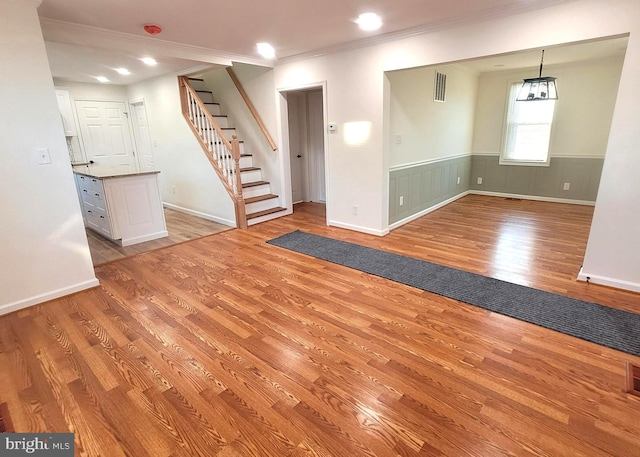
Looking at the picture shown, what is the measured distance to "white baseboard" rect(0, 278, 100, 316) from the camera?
2799mm

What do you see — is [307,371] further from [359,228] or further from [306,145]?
[306,145]

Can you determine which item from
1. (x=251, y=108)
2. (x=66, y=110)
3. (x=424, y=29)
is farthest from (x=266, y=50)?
(x=66, y=110)

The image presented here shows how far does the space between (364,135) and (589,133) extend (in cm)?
438

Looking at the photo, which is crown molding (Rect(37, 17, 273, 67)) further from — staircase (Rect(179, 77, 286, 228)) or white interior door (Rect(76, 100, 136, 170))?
white interior door (Rect(76, 100, 136, 170))

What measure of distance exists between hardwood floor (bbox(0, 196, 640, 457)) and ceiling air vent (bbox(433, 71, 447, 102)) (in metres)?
3.17

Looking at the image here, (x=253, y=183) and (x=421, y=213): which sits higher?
(x=253, y=183)

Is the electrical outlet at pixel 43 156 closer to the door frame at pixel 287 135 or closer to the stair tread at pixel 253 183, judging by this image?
the stair tread at pixel 253 183

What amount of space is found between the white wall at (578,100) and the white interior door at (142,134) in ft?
22.7

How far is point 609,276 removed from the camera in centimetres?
293

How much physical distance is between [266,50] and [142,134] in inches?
162

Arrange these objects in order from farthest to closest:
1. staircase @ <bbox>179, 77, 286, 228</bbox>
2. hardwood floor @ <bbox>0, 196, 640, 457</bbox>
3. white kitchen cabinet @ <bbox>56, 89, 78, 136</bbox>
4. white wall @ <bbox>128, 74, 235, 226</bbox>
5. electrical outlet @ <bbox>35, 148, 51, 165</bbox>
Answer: white kitchen cabinet @ <bbox>56, 89, 78, 136</bbox> < white wall @ <bbox>128, 74, 235, 226</bbox> < staircase @ <bbox>179, 77, 286, 228</bbox> < electrical outlet @ <bbox>35, 148, 51, 165</bbox> < hardwood floor @ <bbox>0, 196, 640, 457</bbox>

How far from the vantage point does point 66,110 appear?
237 inches

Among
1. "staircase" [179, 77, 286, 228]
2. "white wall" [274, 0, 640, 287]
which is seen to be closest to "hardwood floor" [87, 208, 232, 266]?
"staircase" [179, 77, 286, 228]

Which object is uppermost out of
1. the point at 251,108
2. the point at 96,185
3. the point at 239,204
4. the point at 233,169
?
the point at 251,108
